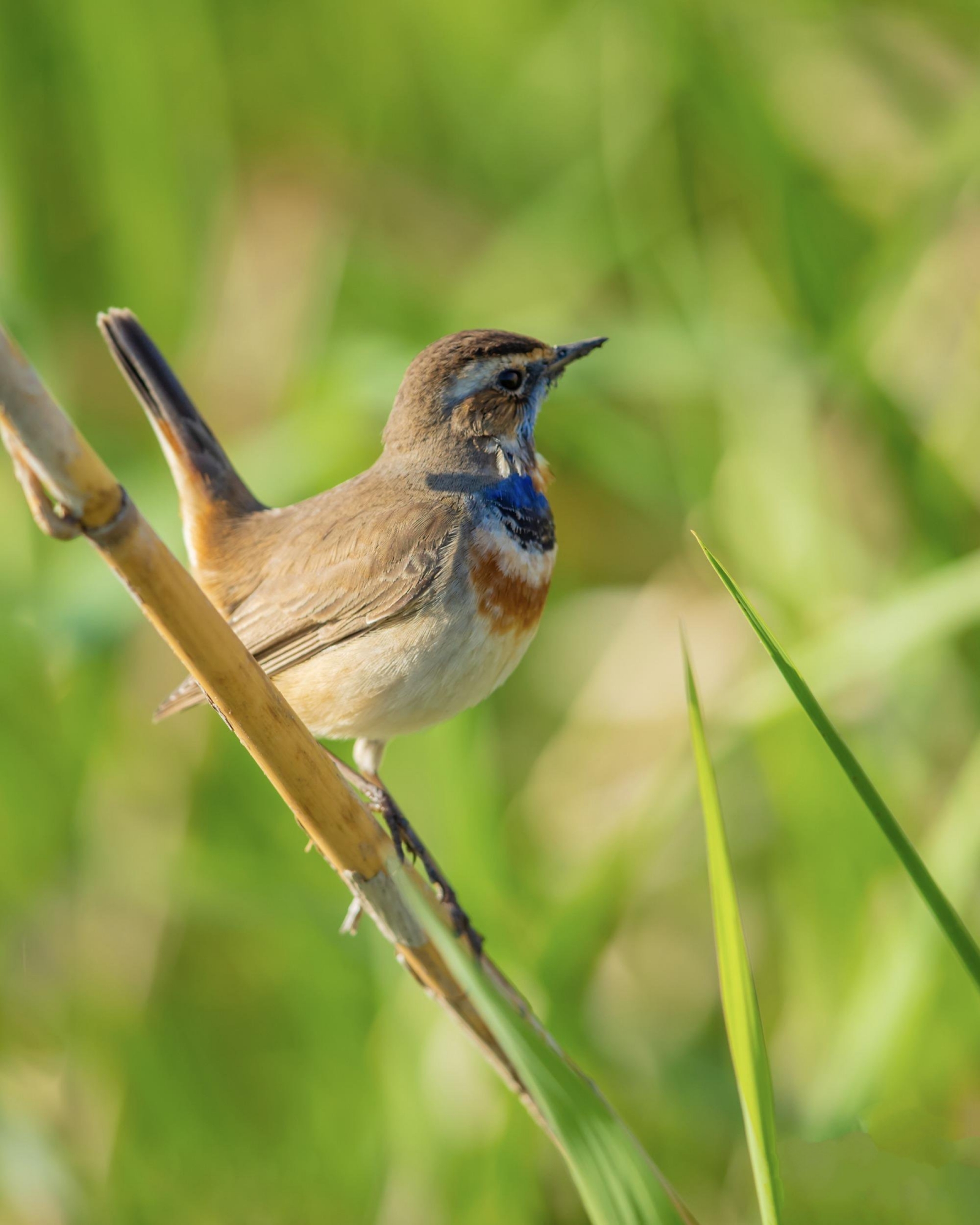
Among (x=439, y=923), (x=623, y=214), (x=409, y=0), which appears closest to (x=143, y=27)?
(x=409, y=0)

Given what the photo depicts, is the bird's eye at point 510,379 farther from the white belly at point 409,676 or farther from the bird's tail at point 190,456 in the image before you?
the bird's tail at point 190,456

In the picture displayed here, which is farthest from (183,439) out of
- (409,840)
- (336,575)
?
(409,840)

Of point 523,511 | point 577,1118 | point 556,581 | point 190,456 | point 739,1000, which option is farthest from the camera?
point 556,581

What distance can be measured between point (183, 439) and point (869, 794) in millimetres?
1731

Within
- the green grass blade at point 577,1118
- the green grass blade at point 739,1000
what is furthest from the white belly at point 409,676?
the green grass blade at point 739,1000

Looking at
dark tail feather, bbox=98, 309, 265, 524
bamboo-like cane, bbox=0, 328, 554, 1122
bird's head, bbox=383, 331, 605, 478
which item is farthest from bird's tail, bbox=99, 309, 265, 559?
bamboo-like cane, bbox=0, 328, 554, 1122

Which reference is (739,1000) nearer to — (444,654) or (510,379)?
(444,654)

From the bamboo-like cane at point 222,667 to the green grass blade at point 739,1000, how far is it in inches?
12.2

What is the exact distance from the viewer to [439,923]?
1.50 metres

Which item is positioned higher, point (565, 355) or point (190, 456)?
point (190, 456)

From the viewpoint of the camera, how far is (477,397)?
7.95ft

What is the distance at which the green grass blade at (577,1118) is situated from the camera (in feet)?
4.82

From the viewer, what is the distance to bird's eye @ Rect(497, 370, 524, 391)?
7.89 ft

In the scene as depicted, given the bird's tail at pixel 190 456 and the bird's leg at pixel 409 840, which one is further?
the bird's tail at pixel 190 456
